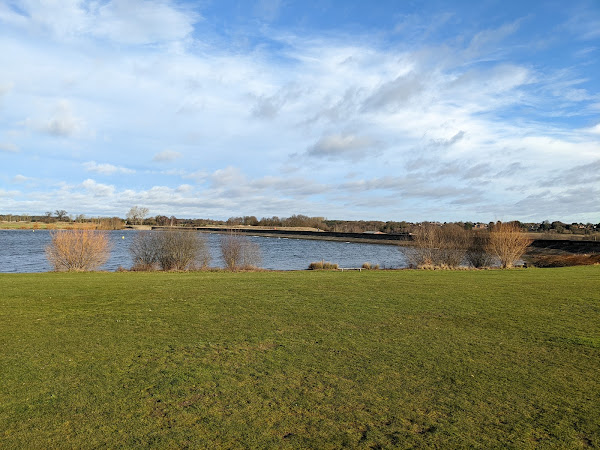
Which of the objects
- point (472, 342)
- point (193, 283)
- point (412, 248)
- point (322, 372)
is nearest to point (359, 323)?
point (472, 342)

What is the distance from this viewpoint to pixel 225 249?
34.8 meters

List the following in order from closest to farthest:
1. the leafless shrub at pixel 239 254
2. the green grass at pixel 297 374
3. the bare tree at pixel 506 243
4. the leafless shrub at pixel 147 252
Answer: the green grass at pixel 297 374 < the leafless shrub at pixel 147 252 < the leafless shrub at pixel 239 254 < the bare tree at pixel 506 243

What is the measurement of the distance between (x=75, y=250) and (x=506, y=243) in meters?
33.3

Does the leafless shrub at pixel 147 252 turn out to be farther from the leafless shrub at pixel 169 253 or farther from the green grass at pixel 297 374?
the green grass at pixel 297 374

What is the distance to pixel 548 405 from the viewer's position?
5.30 m

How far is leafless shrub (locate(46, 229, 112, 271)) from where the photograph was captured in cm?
2747

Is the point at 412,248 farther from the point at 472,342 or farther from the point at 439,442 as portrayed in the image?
the point at 439,442

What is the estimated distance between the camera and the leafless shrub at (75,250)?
27466 millimetres

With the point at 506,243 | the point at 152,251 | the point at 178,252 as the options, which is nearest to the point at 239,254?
the point at 178,252

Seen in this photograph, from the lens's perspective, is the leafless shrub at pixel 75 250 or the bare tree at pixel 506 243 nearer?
A: the leafless shrub at pixel 75 250

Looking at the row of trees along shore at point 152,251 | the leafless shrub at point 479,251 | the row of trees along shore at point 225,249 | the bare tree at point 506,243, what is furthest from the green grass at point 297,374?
the leafless shrub at point 479,251

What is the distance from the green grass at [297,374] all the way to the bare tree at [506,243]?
90.1ft

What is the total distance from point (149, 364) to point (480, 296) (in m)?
11.1

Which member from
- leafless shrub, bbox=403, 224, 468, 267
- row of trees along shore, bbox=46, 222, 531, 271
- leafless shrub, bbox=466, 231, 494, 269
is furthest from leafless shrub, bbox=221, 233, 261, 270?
leafless shrub, bbox=466, 231, 494, 269
